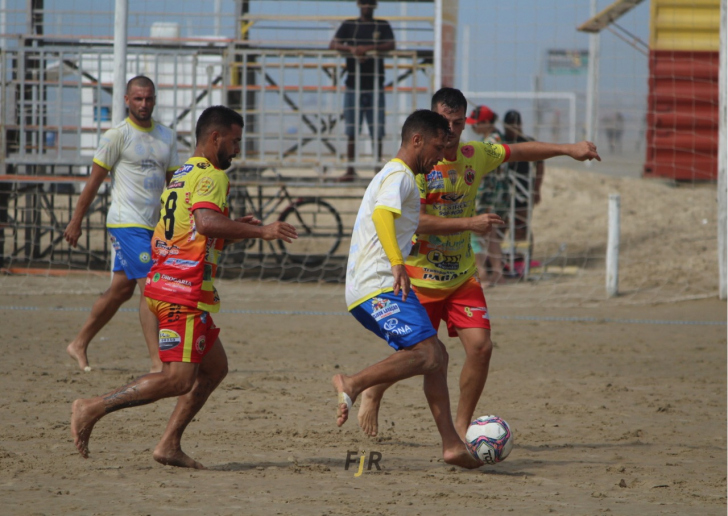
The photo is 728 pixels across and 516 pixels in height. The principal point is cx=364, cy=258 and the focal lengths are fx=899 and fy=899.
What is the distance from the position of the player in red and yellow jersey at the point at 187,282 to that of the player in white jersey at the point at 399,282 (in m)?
0.44

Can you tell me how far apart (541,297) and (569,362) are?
3615 millimetres

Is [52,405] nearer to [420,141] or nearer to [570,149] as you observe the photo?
[420,141]

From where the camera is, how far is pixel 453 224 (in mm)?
4715

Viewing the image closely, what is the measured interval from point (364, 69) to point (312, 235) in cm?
234

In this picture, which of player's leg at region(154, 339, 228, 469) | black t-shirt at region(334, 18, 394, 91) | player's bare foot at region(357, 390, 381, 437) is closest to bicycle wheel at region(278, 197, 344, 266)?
black t-shirt at region(334, 18, 394, 91)

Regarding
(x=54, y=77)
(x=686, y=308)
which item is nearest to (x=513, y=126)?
(x=686, y=308)

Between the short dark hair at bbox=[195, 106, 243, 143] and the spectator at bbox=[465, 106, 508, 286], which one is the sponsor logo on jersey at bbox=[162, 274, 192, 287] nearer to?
the short dark hair at bbox=[195, 106, 243, 143]

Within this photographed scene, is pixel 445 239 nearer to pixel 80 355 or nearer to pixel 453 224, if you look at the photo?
pixel 453 224

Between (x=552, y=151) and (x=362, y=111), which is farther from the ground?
(x=362, y=111)

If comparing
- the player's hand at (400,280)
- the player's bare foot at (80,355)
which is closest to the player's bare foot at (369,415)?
the player's hand at (400,280)

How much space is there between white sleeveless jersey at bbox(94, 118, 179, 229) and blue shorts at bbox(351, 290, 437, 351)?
264cm

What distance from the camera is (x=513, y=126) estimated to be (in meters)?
12.1

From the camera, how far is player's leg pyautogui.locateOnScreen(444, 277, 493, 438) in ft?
15.9

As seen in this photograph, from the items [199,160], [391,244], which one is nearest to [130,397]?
[199,160]
